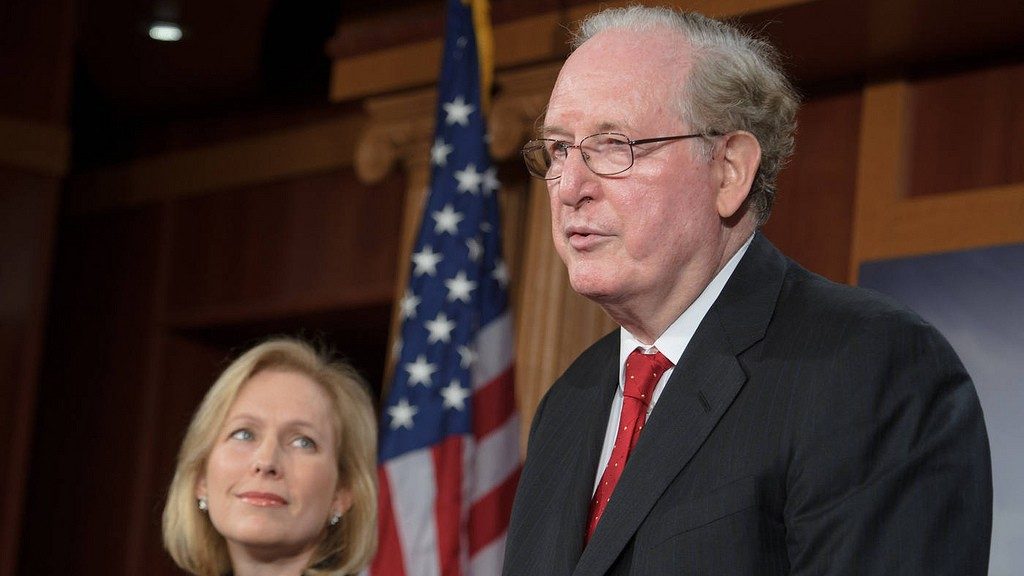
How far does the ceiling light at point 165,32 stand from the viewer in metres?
6.81

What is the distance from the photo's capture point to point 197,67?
7168mm

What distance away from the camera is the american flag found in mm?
4430

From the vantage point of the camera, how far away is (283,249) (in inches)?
279

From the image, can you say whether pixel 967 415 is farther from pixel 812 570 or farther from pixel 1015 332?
pixel 1015 332

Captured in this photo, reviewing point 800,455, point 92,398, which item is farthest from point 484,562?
point 92,398

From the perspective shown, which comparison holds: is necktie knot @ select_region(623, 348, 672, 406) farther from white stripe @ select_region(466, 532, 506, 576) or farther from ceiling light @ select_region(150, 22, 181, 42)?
ceiling light @ select_region(150, 22, 181, 42)

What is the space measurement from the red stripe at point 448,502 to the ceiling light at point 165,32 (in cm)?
306

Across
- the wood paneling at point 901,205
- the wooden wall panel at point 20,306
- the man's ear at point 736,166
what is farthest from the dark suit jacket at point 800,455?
the wooden wall panel at point 20,306

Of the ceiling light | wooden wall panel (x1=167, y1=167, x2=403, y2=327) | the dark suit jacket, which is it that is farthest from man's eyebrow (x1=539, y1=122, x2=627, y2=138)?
the ceiling light

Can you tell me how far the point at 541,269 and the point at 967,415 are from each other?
349 centimetres

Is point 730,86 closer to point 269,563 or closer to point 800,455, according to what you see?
point 800,455

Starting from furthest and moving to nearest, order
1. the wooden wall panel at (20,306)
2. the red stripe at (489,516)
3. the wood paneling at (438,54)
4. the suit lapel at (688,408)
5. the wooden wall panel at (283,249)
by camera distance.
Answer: the wooden wall panel at (283,249)
the wooden wall panel at (20,306)
the wood paneling at (438,54)
the red stripe at (489,516)
the suit lapel at (688,408)

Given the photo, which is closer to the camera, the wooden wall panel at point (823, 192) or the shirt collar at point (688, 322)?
the shirt collar at point (688, 322)

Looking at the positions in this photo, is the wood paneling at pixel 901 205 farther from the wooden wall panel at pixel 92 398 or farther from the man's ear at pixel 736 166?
the wooden wall panel at pixel 92 398
